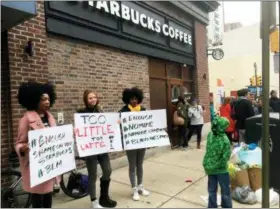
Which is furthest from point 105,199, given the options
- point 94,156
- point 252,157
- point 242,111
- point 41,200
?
point 242,111

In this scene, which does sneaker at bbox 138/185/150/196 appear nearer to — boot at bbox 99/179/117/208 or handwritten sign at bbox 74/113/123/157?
boot at bbox 99/179/117/208

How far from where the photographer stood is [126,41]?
319 inches

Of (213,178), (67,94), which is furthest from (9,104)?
(213,178)

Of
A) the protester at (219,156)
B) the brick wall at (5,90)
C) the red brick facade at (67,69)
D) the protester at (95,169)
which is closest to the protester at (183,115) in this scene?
the red brick facade at (67,69)

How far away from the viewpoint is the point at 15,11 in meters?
4.47

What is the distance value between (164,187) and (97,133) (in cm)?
174

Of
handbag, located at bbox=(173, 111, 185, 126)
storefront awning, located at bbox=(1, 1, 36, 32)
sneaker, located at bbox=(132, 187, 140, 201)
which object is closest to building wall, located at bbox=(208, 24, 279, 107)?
handbag, located at bbox=(173, 111, 185, 126)

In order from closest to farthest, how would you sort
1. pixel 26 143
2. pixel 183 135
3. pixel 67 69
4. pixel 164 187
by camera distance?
pixel 26 143 < pixel 164 187 < pixel 67 69 < pixel 183 135

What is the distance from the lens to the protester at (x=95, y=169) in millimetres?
4602

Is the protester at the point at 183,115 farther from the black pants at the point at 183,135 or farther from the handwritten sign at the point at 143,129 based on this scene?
the handwritten sign at the point at 143,129

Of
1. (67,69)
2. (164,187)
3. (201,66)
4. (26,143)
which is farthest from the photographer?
(201,66)

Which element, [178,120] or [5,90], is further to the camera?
[178,120]

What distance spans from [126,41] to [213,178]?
461cm

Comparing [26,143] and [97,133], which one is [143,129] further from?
[26,143]
